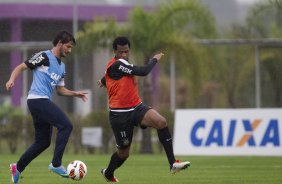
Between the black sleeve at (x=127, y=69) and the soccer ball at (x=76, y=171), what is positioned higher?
the black sleeve at (x=127, y=69)

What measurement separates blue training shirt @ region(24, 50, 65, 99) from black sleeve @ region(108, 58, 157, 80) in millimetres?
823

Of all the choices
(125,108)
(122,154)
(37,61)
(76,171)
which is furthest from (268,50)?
(37,61)

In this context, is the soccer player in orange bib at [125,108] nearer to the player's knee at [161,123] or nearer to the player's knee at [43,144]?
the player's knee at [161,123]

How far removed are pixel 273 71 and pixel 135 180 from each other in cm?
1935

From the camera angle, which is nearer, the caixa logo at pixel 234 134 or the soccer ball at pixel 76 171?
the soccer ball at pixel 76 171

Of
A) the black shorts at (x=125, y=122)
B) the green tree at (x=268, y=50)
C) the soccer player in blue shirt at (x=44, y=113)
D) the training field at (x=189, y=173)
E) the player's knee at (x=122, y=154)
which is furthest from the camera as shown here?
the green tree at (x=268, y=50)

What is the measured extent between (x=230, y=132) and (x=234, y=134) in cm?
13

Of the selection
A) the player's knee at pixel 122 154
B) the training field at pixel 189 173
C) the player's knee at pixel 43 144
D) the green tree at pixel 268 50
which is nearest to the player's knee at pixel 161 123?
the player's knee at pixel 122 154

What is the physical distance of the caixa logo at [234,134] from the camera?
79.7ft

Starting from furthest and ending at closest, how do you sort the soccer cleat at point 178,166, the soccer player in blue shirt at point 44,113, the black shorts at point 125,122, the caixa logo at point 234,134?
the caixa logo at point 234,134 < the black shorts at point 125,122 < the soccer cleat at point 178,166 < the soccer player in blue shirt at point 44,113

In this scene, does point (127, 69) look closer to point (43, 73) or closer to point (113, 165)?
point (43, 73)

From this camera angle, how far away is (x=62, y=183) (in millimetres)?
14477

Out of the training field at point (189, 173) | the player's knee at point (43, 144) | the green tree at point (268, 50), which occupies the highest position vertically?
the green tree at point (268, 50)

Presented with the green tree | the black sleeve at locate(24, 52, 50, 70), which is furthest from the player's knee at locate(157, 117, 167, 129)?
the green tree
